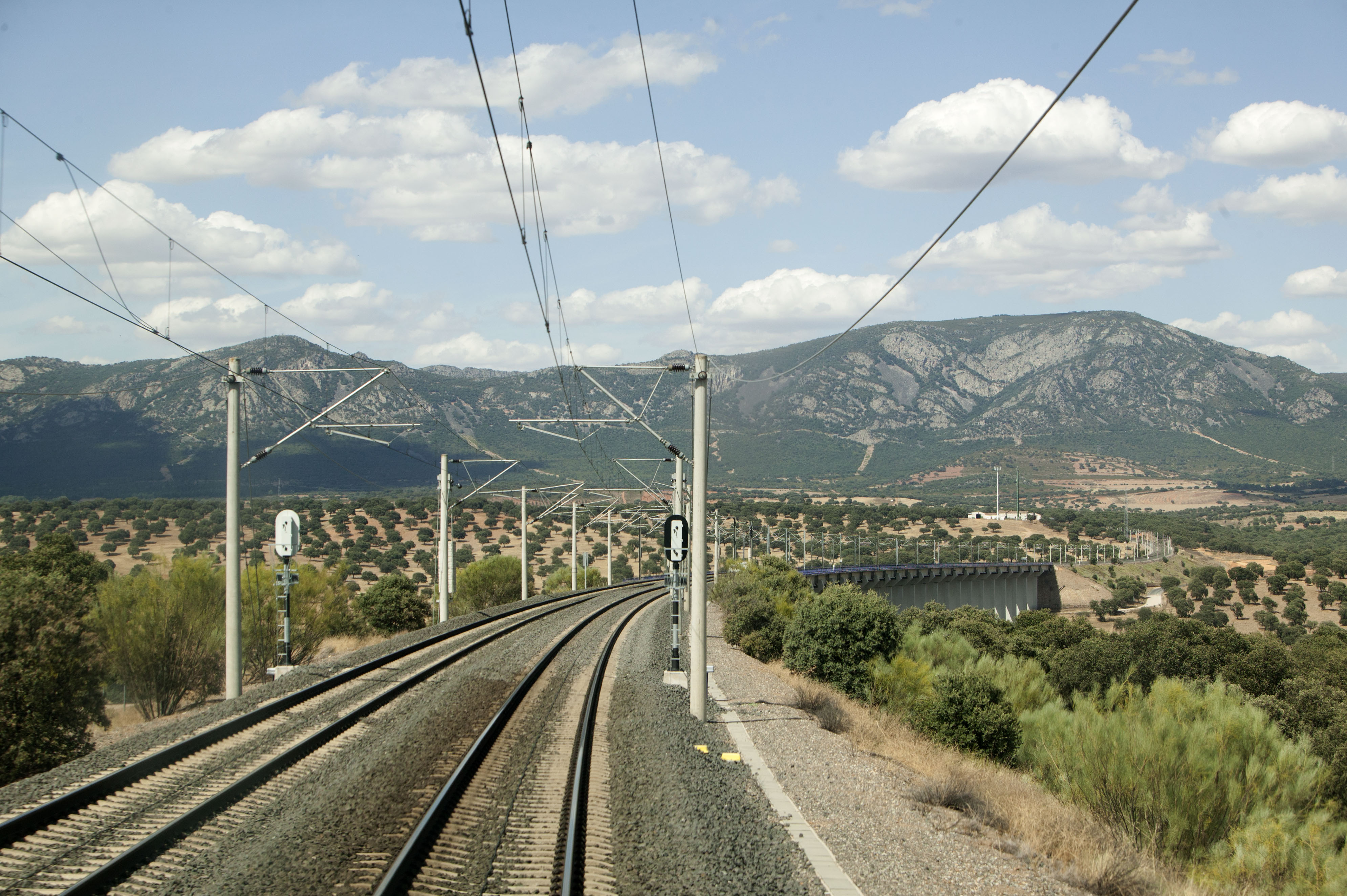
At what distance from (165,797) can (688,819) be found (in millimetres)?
6078

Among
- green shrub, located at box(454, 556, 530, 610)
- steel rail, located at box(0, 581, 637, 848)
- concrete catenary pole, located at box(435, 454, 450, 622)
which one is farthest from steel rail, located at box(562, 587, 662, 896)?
green shrub, located at box(454, 556, 530, 610)

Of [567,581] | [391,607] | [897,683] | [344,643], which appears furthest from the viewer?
[567,581]

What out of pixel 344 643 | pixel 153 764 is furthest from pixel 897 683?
pixel 344 643

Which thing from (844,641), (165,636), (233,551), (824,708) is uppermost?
(233,551)

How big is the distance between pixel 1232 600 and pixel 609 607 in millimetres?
63332

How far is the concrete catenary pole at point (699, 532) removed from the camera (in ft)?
55.8

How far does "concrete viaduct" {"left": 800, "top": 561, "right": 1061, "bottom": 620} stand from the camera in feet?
270

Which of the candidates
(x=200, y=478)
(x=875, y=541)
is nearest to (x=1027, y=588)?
(x=875, y=541)

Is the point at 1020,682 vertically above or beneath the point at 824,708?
beneath

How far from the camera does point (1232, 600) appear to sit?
263 ft

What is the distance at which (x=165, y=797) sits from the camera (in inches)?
434

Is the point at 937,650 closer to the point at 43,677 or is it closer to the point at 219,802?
the point at 43,677

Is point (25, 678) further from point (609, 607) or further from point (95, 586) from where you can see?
point (609, 607)

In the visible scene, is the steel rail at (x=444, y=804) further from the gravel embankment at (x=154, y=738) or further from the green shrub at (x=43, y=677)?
the green shrub at (x=43, y=677)
